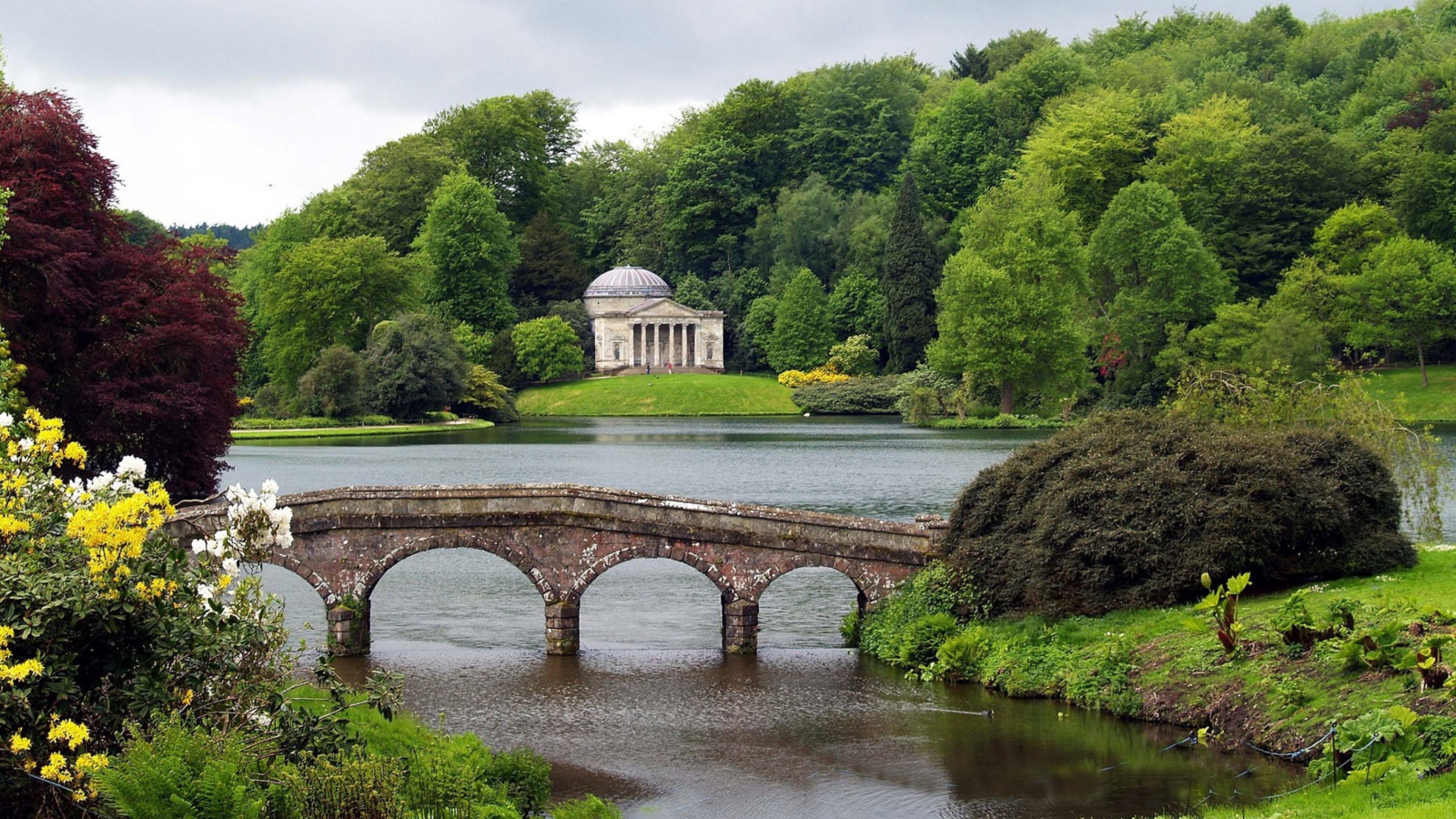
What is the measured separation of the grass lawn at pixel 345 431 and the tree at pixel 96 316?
4834 centimetres

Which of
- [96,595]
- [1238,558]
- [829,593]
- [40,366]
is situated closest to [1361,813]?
[1238,558]

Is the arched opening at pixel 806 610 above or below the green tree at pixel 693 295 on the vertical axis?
below

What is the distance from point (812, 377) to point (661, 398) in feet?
38.5

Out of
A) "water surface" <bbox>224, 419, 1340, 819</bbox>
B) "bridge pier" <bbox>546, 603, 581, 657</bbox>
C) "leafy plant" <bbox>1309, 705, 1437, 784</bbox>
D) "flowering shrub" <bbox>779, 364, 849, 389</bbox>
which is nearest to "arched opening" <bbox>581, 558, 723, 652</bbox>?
"water surface" <bbox>224, 419, 1340, 819</bbox>

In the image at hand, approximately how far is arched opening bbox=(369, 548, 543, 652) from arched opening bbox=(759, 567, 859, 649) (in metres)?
4.93

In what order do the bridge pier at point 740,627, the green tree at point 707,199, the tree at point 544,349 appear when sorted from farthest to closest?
the green tree at point 707,199 < the tree at point 544,349 < the bridge pier at point 740,627

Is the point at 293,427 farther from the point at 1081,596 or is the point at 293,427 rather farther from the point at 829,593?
the point at 1081,596

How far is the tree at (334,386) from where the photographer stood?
90.3 meters

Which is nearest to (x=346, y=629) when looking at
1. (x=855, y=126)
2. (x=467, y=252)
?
(x=467, y=252)

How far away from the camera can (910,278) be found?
10650cm

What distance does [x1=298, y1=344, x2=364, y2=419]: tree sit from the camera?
90.3m

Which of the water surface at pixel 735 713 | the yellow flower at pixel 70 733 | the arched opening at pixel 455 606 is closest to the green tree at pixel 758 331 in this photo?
the water surface at pixel 735 713

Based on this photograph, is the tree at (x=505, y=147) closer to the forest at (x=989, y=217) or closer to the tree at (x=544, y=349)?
the forest at (x=989, y=217)

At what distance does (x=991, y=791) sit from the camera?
19297 millimetres
